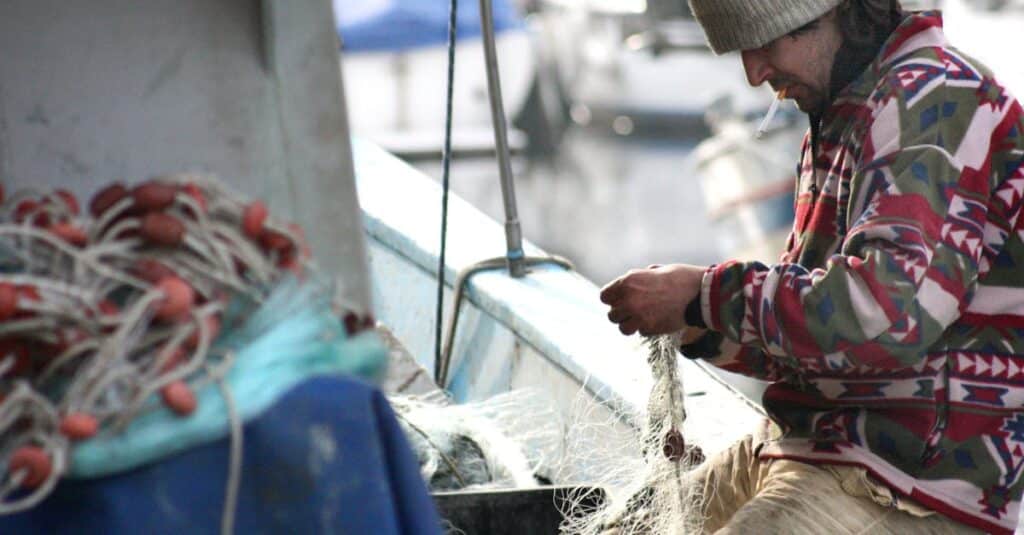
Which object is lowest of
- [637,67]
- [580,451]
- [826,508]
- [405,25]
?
[637,67]

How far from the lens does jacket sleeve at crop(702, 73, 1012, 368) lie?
2.17 metres

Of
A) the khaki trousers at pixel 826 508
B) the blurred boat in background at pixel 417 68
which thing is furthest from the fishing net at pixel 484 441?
the blurred boat in background at pixel 417 68

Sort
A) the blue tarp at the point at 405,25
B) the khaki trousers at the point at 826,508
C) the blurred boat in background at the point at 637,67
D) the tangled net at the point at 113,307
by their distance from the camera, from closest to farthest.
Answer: the tangled net at the point at 113,307 → the khaki trousers at the point at 826,508 → the blue tarp at the point at 405,25 → the blurred boat in background at the point at 637,67

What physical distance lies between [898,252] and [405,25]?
44.4 ft

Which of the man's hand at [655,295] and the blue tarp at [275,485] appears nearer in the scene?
the blue tarp at [275,485]

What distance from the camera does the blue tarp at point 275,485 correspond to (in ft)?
5.04

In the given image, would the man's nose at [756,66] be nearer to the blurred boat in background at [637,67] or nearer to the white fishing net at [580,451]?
the white fishing net at [580,451]

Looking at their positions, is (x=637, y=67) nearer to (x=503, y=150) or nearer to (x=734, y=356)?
(x=503, y=150)

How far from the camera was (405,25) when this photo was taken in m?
15.4

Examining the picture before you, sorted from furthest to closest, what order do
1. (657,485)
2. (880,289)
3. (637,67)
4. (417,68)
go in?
(637,67) → (417,68) → (657,485) → (880,289)

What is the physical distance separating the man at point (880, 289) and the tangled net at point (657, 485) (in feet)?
0.69

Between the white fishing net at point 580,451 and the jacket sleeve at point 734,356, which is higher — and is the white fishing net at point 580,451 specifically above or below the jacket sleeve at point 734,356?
below

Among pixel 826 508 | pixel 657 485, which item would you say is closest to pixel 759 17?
pixel 826 508

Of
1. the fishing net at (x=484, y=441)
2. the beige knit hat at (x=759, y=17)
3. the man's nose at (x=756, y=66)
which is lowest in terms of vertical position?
the fishing net at (x=484, y=441)
